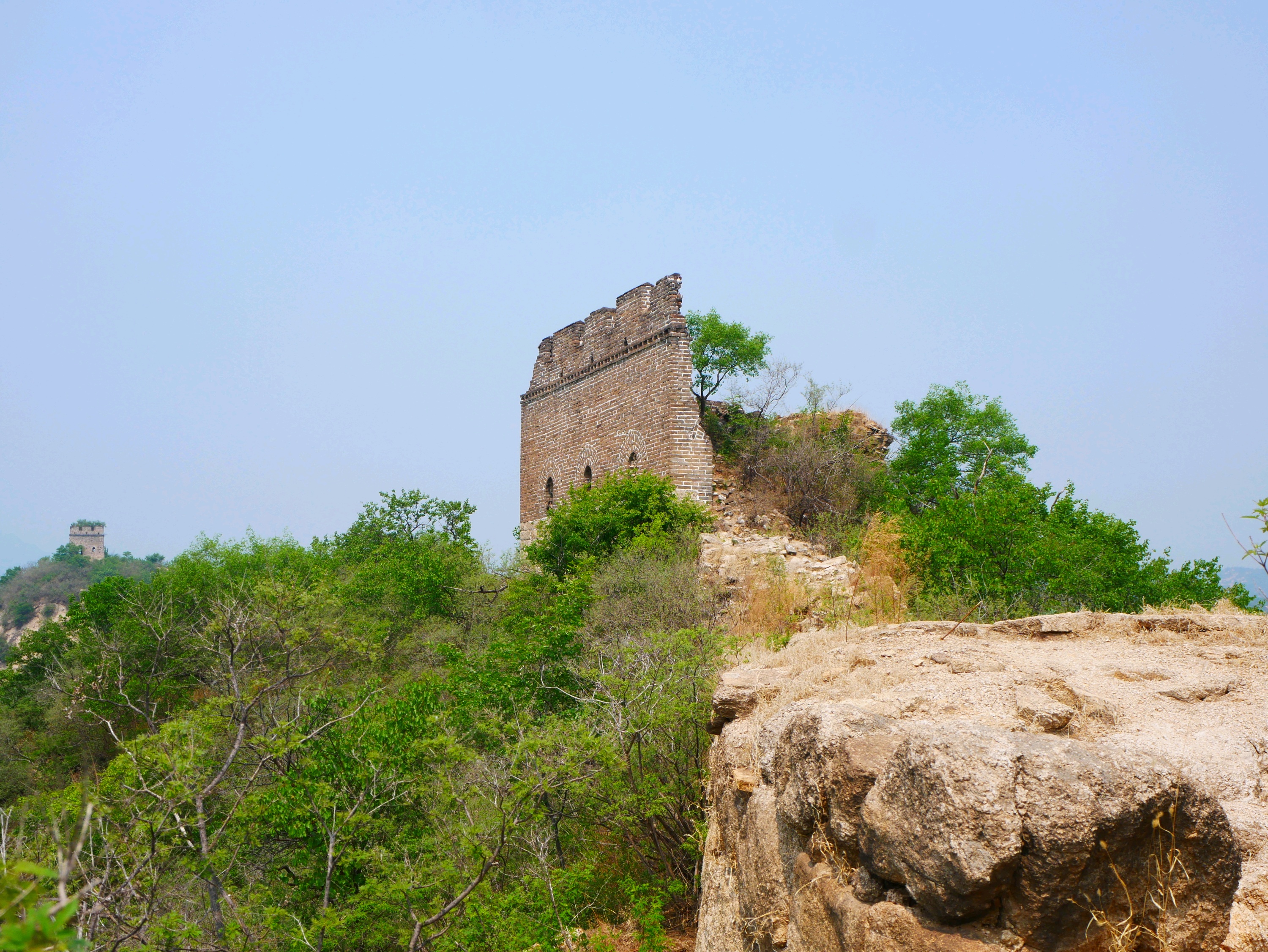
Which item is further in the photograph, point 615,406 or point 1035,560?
point 615,406

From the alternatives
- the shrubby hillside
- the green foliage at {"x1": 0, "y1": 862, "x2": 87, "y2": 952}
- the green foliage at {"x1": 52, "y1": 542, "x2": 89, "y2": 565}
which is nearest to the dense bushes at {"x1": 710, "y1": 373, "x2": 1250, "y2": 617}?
the green foliage at {"x1": 0, "y1": 862, "x2": 87, "y2": 952}

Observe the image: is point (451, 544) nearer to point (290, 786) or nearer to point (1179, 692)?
point (290, 786)

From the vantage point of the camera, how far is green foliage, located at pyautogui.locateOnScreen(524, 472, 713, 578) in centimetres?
1581

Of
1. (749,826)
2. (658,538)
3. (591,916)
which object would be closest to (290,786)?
(591,916)

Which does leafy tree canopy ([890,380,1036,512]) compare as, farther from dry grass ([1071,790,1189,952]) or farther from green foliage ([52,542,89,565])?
green foliage ([52,542,89,565])

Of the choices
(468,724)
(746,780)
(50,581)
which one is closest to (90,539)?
(50,581)

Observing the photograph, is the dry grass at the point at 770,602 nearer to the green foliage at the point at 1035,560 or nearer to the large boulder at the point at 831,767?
the green foliage at the point at 1035,560

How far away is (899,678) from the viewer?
4.97 meters

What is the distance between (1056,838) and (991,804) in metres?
0.20

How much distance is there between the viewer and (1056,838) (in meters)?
2.61

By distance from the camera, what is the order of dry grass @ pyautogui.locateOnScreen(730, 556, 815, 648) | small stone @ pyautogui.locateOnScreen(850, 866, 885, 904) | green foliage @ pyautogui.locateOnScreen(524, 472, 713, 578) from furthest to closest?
green foliage @ pyautogui.locateOnScreen(524, 472, 713, 578)
dry grass @ pyautogui.locateOnScreen(730, 556, 815, 648)
small stone @ pyautogui.locateOnScreen(850, 866, 885, 904)

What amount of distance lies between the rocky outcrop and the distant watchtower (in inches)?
5291

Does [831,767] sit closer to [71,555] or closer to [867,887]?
[867,887]

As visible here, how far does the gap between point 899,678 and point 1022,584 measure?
25.0 ft
